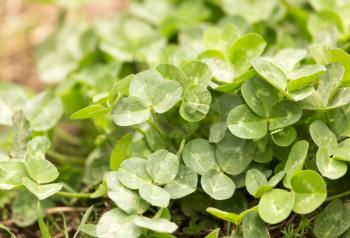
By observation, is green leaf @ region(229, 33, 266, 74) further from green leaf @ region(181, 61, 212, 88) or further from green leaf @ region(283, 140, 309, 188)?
green leaf @ region(283, 140, 309, 188)

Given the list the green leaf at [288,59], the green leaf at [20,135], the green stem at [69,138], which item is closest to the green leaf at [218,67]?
the green leaf at [288,59]

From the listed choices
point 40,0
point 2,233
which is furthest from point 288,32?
point 2,233

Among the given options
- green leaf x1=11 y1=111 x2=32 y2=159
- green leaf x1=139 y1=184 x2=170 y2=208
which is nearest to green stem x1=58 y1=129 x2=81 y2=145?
green leaf x1=11 y1=111 x2=32 y2=159

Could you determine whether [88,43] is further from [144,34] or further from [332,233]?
[332,233]

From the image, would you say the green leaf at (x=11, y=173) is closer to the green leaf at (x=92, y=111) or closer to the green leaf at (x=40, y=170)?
the green leaf at (x=40, y=170)

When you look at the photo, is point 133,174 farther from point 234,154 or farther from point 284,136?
point 284,136

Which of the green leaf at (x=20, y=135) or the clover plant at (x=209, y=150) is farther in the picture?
the green leaf at (x=20, y=135)
